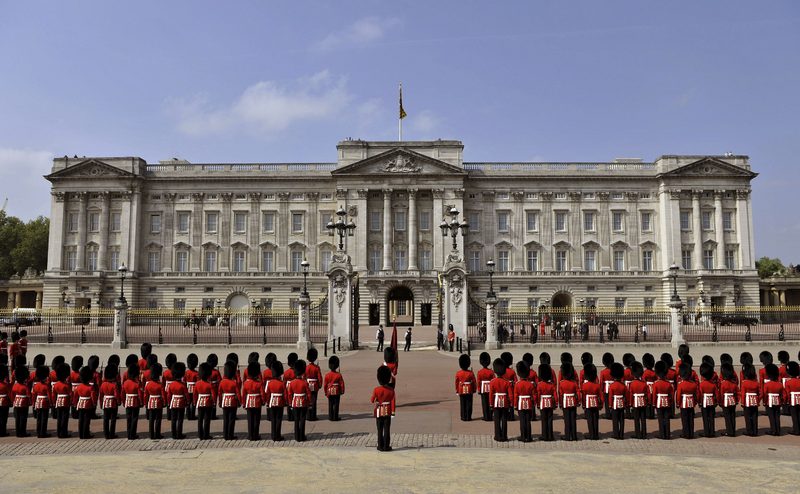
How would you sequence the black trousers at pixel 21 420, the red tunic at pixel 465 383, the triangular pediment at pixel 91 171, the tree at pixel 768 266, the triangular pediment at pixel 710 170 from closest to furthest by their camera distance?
1. the black trousers at pixel 21 420
2. the red tunic at pixel 465 383
3. the triangular pediment at pixel 91 171
4. the triangular pediment at pixel 710 170
5. the tree at pixel 768 266

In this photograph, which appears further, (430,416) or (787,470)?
(430,416)

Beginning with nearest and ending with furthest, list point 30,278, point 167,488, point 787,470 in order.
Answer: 1. point 167,488
2. point 787,470
3. point 30,278

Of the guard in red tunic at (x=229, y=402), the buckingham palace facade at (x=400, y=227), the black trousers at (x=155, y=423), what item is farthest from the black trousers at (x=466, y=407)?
the buckingham palace facade at (x=400, y=227)

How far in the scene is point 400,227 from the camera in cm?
5938

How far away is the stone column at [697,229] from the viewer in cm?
5880

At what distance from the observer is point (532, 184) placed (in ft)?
199

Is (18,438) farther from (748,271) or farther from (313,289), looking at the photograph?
(748,271)

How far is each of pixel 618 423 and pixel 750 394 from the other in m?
2.54

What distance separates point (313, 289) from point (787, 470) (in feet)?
173

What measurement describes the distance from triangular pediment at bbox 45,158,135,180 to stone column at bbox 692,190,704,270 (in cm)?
5579

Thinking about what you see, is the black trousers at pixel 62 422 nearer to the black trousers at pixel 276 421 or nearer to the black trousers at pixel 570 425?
the black trousers at pixel 276 421

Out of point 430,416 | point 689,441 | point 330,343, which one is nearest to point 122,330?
point 330,343

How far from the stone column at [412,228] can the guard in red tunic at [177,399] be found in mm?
46884

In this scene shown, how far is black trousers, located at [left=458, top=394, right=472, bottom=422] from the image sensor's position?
12492 millimetres
